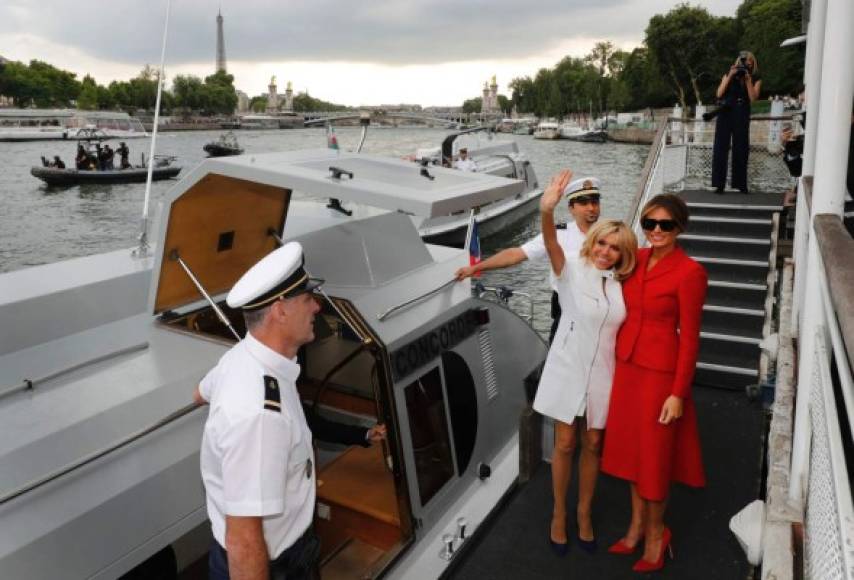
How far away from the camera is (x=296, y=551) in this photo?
247 cm

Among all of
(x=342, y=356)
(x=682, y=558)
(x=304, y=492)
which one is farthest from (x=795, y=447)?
(x=342, y=356)

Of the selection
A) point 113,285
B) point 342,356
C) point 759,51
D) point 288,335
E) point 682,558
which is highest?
point 759,51

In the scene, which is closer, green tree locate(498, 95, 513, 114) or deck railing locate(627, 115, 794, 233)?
deck railing locate(627, 115, 794, 233)

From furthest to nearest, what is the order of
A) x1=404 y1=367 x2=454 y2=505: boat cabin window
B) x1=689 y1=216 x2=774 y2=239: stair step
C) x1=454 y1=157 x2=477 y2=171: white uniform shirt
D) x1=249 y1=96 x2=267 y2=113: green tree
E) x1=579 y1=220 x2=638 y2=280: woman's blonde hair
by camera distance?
x1=249 y1=96 x2=267 y2=113: green tree → x1=454 y1=157 x2=477 y2=171: white uniform shirt → x1=689 y1=216 x2=774 y2=239: stair step → x1=404 y1=367 x2=454 y2=505: boat cabin window → x1=579 y1=220 x2=638 y2=280: woman's blonde hair

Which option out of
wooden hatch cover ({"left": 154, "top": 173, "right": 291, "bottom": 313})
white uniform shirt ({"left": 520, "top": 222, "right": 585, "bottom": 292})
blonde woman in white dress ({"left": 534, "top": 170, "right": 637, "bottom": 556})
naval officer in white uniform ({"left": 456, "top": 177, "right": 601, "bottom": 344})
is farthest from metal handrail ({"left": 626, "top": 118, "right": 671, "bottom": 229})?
wooden hatch cover ({"left": 154, "top": 173, "right": 291, "bottom": 313})

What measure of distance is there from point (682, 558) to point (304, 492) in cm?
263

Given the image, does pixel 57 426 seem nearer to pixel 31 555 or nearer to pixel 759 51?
pixel 31 555

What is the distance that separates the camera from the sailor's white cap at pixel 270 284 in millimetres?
2348

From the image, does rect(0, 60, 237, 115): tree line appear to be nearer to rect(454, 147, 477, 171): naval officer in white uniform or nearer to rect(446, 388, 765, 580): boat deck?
rect(454, 147, 477, 171): naval officer in white uniform

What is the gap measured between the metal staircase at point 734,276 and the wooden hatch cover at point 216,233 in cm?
425

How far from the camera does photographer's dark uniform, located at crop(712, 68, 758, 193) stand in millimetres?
9266

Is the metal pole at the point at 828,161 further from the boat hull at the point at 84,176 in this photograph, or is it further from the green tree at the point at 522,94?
the green tree at the point at 522,94

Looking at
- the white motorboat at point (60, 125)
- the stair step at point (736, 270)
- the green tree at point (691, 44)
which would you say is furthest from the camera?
the white motorboat at point (60, 125)

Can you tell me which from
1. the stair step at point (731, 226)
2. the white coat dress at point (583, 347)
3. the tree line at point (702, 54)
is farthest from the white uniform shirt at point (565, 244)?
the tree line at point (702, 54)
